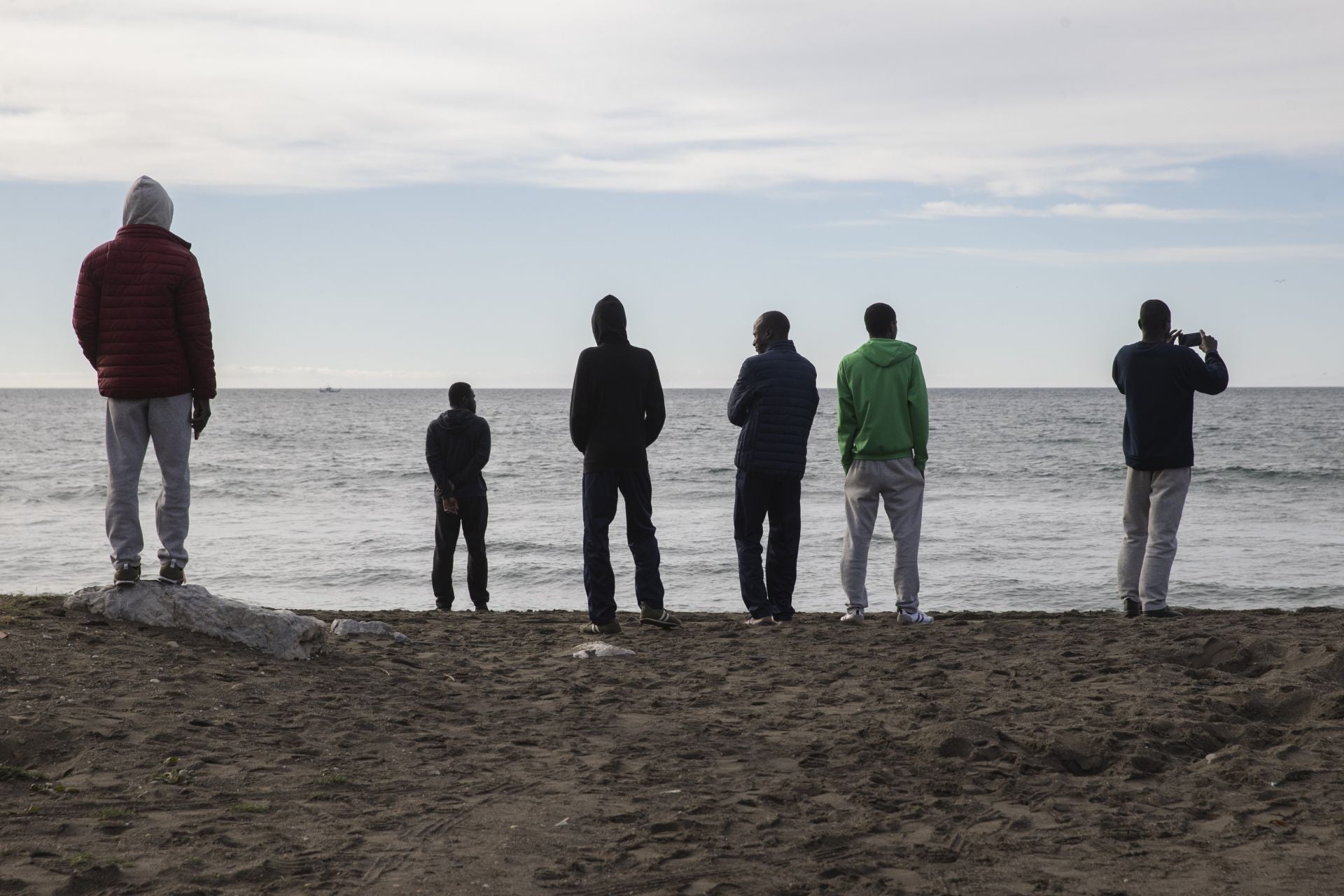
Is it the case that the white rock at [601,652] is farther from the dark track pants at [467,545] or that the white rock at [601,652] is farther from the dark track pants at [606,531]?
the dark track pants at [467,545]

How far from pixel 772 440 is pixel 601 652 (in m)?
1.75

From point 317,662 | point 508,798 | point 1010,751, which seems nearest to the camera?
point 508,798

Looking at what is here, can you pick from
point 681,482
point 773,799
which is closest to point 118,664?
point 773,799

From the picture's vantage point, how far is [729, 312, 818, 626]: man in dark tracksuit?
6.83m

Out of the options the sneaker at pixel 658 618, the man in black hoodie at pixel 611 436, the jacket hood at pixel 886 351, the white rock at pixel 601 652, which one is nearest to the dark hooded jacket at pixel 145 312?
the man in black hoodie at pixel 611 436

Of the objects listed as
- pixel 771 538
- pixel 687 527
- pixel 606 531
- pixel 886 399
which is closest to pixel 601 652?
pixel 606 531

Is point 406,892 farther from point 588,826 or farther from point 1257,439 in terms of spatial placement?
point 1257,439

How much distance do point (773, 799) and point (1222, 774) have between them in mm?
1647

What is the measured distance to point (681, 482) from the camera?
93.6ft

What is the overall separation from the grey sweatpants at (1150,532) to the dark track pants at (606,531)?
3.11 meters

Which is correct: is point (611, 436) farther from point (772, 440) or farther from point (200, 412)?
point (200, 412)

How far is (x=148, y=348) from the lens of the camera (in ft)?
17.5

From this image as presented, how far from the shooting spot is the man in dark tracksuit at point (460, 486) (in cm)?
860

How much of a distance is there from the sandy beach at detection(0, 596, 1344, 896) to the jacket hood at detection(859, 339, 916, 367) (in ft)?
5.95
